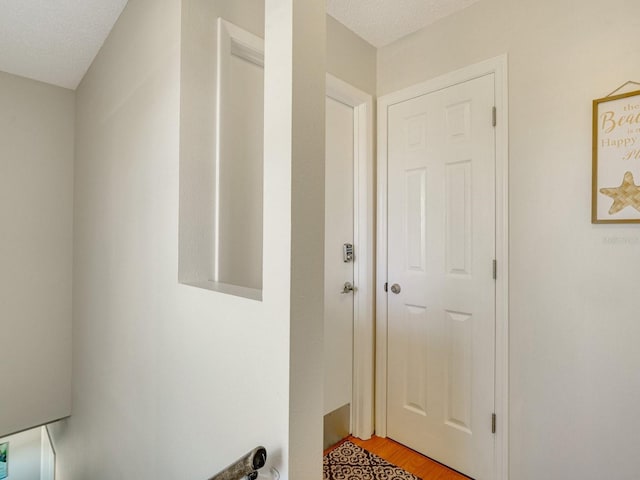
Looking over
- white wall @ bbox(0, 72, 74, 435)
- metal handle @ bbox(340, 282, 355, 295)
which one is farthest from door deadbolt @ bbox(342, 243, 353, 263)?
white wall @ bbox(0, 72, 74, 435)

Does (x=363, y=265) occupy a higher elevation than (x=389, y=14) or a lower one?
lower

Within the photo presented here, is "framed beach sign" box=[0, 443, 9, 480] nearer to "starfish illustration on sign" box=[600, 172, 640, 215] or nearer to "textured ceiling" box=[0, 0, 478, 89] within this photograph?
"textured ceiling" box=[0, 0, 478, 89]

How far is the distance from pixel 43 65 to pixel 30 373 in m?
1.97

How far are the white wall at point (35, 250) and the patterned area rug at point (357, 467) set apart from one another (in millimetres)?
1927

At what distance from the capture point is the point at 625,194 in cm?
130

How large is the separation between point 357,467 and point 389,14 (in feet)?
8.13

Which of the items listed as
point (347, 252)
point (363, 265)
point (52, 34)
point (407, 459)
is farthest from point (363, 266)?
point (52, 34)

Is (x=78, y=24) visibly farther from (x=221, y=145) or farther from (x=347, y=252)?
(x=347, y=252)

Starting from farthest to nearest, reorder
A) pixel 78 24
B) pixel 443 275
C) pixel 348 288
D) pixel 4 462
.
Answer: pixel 4 462
pixel 348 288
pixel 443 275
pixel 78 24

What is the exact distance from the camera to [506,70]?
A: 5.23ft

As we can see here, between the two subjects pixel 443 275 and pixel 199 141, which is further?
pixel 443 275

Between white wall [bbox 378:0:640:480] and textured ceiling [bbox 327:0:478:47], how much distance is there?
20cm

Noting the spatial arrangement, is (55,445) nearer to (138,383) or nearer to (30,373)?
(30,373)

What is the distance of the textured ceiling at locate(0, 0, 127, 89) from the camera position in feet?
5.22
